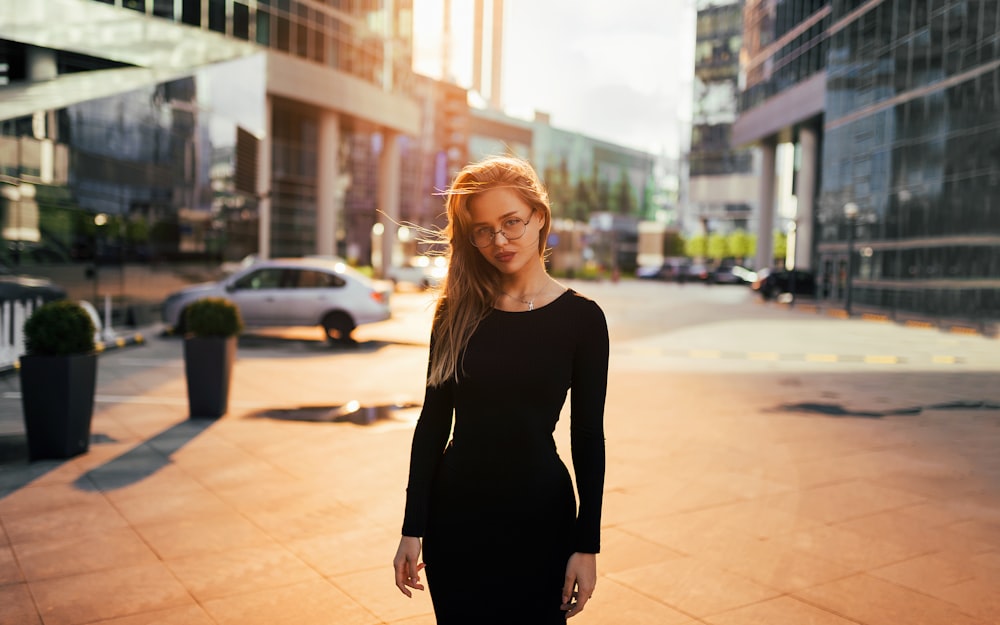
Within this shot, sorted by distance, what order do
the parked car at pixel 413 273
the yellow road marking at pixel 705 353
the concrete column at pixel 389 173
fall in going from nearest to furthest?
the yellow road marking at pixel 705 353
the parked car at pixel 413 273
the concrete column at pixel 389 173

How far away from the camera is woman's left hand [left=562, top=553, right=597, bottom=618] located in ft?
8.21

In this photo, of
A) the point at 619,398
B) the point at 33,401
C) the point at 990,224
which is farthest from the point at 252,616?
the point at 990,224

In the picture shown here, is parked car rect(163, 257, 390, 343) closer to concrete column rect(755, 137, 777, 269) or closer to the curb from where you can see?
the curb

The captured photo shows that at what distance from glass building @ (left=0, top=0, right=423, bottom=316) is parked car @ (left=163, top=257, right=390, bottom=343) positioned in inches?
133

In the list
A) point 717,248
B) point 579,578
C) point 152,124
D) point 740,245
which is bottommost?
point 579,578

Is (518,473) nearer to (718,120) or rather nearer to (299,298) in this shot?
(299,298)

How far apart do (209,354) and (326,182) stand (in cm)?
4189

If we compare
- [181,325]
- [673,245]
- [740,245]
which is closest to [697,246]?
[673,245]

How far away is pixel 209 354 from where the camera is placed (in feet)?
31.7

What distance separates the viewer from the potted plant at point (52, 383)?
735cm

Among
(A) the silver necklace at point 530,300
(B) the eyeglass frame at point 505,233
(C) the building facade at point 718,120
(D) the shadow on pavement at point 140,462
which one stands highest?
(C) the building facade at point 718,120

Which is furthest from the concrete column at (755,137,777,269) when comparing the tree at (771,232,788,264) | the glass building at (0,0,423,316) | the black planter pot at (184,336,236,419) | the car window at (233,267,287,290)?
the black planter pot at (184,336,236,419)

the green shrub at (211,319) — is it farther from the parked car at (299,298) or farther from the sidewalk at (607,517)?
the parked car at (299,298)

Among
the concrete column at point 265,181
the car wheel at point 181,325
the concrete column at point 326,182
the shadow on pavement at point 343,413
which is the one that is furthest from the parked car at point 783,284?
the shadow on pavement at point 343,413
